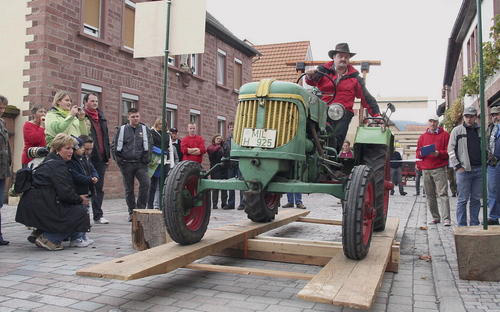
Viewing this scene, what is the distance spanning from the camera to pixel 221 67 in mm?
21047

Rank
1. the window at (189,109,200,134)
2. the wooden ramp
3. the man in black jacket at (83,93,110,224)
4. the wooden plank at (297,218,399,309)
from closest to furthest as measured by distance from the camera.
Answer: the wooden plank at (297,218,399,309) → the wooden ramp → the man in black jacket at (83,93,110,224) → the window at (189,109,200,134)

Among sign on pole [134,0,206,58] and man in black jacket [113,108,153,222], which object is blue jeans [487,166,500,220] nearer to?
sign on pole [134,0,206,58]

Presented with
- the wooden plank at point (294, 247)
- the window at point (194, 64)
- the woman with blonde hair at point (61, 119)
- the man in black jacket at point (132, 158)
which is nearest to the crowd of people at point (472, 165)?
the wooden plank at point (294, 247)

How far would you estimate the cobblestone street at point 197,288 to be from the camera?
3.33m

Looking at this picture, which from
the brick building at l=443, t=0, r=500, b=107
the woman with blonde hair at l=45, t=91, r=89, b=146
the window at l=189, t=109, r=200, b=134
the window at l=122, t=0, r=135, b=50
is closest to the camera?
the woman with blonde hair at l=45, t=91, r=89, b=146

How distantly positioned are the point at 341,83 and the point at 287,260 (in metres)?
2.12

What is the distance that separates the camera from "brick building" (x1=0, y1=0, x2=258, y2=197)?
11.6 meters

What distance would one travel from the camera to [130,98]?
14.6m

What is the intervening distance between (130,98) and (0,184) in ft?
30.0

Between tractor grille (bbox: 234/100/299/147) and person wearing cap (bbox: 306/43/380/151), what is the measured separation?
132 cm

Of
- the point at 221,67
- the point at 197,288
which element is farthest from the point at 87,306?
the point at 221,67

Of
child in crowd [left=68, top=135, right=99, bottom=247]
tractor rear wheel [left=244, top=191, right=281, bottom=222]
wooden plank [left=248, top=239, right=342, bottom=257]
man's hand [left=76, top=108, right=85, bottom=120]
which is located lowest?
wooden plank [left=248, top=239, right=342, bottom=257]

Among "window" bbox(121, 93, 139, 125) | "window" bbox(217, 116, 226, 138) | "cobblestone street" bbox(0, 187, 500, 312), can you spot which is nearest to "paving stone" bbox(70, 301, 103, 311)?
"cobblestone street" bbox(0, 187, 500, 312)

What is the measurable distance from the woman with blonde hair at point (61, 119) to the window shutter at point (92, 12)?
723cm
